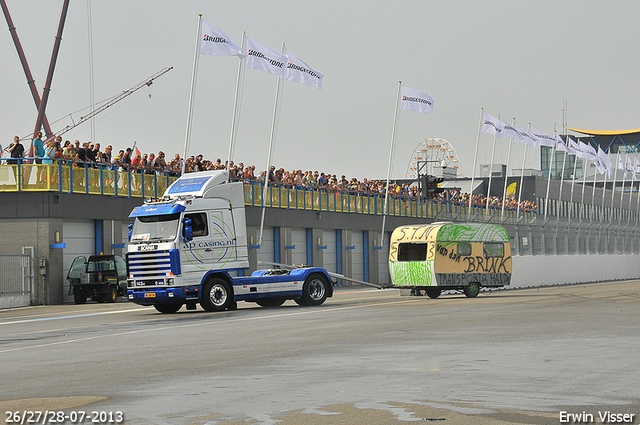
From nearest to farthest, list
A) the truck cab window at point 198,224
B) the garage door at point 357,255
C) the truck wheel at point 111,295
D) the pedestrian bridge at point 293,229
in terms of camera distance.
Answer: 1. the truck cab window at point 198,224
2. the pedestrian bridge at point 293,229
3. the truck wheel at point 111,295
4. the garage door at point 357,255

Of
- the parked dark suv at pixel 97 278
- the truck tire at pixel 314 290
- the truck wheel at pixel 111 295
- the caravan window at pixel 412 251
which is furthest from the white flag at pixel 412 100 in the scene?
the truck tire at pixel 314 290

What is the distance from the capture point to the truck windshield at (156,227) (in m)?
25.5

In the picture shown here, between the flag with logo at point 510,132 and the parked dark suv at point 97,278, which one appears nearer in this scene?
the parked dark suv at point 97,278

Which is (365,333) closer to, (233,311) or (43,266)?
(233,311)

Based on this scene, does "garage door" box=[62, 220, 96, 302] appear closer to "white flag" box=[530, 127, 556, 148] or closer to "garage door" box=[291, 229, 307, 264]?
"garage door" box=[291, 229, 307, 264]

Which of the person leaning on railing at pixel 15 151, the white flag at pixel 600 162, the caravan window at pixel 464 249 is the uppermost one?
the white flag at pixel 600 162

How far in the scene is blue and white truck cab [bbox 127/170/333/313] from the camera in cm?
2547

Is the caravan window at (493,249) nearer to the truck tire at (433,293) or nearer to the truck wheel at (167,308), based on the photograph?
the truck tire at (433,293)

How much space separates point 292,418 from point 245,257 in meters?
18.6

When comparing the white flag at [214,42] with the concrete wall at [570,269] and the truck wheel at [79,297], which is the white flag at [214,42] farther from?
the concrete wall at [570,269]

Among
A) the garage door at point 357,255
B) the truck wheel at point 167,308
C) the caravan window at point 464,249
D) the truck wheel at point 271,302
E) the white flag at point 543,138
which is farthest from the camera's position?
the white flag at point 543,138

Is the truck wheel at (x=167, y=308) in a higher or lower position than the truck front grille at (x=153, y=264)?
lower

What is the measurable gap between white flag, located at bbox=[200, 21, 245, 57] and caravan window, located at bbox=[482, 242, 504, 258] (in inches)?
495

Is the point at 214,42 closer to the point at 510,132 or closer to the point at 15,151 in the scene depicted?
the point at 15,151
